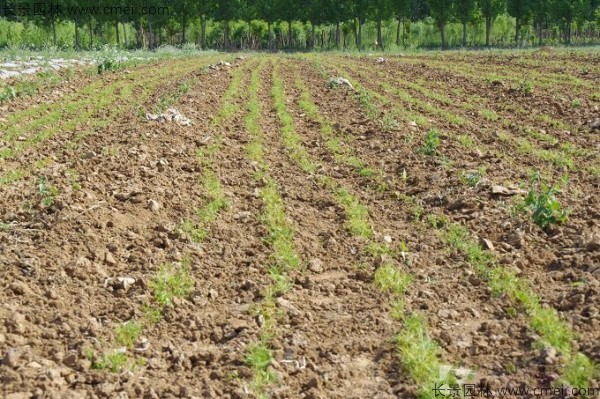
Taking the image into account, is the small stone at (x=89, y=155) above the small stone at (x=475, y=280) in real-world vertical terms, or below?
above

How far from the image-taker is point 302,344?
4.78 meters

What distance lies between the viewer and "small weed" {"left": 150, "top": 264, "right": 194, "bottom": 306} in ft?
18.0

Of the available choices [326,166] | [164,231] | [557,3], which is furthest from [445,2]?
[164,231]

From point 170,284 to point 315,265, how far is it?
143cm

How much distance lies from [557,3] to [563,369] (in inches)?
2362

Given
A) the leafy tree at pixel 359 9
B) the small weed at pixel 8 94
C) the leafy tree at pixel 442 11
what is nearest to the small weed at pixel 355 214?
the small weed at pixel 8 94

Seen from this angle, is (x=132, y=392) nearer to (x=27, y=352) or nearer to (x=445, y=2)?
(x=27, y=352)

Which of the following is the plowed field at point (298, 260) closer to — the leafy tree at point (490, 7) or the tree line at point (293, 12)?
the tree line at point (293, 12)

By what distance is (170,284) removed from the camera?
5.76 m

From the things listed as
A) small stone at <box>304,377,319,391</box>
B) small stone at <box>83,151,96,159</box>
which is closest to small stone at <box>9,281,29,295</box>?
small stone at <box>304,377,319,391</box>

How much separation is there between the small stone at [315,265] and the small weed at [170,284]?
3.85ft

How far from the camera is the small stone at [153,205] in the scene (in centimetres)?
764

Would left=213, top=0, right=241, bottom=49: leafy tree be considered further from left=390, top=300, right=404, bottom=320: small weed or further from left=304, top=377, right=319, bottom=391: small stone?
left=304, top=377, right=319, bottom=391: small stone

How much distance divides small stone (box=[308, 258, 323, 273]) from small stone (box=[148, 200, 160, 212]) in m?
2.31
